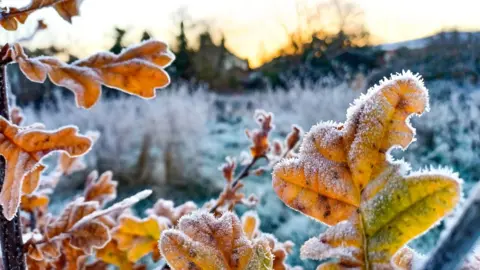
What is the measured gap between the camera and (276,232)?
11.7 ft

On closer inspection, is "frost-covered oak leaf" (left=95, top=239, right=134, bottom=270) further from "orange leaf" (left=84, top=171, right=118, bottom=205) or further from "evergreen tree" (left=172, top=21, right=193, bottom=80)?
"evergreen tree" (left=172, top=21, right=193, bottom=80)

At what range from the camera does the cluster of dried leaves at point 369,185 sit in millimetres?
342

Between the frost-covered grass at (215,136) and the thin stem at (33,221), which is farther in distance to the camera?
the frost-covered grass at (215,136)

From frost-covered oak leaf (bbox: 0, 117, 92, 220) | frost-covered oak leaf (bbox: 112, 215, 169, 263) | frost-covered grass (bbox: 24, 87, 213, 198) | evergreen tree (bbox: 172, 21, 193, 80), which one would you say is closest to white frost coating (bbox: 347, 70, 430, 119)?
frost-covered oak leaf (bbox: 0, 117, 92, 220)

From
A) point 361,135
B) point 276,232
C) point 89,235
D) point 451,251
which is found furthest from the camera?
point 276,232

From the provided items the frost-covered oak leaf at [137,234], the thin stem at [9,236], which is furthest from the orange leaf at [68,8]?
the frost-covered oak leaf at [137,234]

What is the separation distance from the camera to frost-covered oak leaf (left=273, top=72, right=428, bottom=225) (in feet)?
1.19

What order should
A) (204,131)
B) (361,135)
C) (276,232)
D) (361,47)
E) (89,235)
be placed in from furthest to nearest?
(361,47) → (204,131) → (276,232) → (89,235) → (361,135)

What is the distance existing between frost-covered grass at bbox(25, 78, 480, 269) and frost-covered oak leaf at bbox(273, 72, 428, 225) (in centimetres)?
309

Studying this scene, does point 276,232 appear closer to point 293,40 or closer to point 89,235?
point 89,235

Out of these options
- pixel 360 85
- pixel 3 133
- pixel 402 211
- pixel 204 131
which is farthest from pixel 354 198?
pixel 360 85

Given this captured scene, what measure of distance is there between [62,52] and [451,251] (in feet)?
19.9

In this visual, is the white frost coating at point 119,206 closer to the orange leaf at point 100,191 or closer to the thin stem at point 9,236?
the thin stem at point 9,236

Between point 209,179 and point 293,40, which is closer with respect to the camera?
point 209,179
